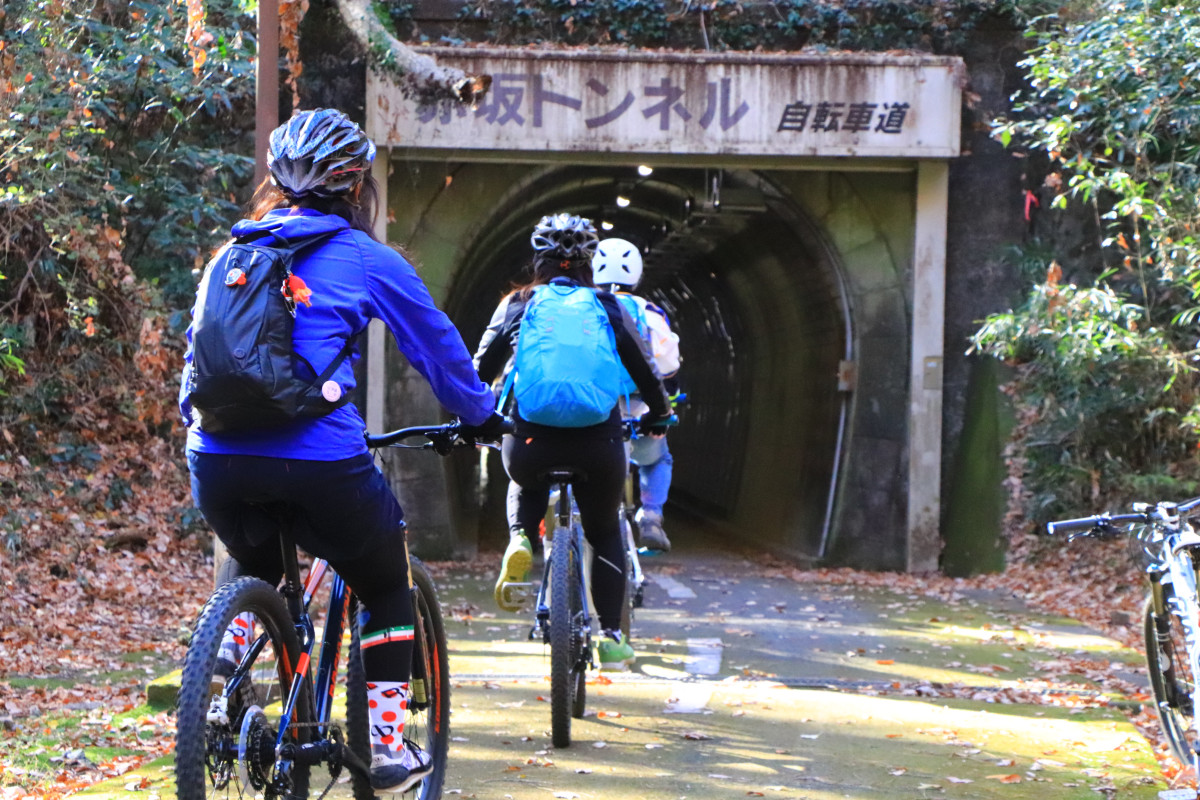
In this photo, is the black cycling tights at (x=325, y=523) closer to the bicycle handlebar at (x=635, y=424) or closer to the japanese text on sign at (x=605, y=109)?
the bicycle handlebar at (x=635, y=424)

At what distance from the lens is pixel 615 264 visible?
7.16 meters

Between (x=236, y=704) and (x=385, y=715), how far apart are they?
0.58 m

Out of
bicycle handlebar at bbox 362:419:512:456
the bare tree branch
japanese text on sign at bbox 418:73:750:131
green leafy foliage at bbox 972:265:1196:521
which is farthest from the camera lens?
japanese text on sign at bbox 418:73:750:131

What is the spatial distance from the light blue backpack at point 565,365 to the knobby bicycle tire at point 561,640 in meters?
0.52

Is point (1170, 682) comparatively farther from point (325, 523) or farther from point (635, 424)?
point (325, 523)

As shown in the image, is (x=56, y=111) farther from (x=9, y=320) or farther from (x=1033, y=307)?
(x=1033, y=307)

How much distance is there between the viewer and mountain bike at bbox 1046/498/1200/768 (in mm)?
4777

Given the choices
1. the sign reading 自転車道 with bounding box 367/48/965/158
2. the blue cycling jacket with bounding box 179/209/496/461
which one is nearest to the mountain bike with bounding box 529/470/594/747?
the blue cycling jacket with bounding box 179/209/496/461

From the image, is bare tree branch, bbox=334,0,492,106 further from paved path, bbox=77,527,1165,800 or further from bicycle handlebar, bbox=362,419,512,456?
bicycle handlebar, bbox=362,419,512,456

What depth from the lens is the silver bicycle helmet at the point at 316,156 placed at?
11.1 feet

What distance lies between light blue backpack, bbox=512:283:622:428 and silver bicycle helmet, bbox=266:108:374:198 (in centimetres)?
203

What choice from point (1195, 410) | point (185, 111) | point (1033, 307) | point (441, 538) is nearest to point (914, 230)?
point (1033, 307)

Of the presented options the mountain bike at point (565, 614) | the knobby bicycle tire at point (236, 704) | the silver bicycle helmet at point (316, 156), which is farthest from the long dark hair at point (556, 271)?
the knobby bicycle tire at point (236, 704)

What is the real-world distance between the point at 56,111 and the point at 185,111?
2404 millimetres
